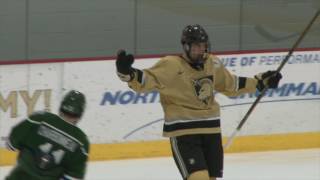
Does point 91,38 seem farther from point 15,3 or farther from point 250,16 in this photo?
point 250,16

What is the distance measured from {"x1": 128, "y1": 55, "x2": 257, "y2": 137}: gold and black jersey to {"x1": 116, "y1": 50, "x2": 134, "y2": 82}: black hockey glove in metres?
0.05

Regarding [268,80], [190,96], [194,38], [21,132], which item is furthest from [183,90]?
[21,132]

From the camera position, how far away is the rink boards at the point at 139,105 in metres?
6.71

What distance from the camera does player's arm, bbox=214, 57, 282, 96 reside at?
4.52 metres

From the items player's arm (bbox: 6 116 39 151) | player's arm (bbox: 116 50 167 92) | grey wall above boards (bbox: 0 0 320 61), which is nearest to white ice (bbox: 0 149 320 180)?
grey wall above boards (bbox: 0 0 320 61)

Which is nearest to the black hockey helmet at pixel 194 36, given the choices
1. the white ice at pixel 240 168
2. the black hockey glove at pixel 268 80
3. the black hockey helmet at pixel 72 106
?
the black hockey glove at pixel 268 80

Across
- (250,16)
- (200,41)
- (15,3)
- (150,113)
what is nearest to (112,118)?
(150,113)

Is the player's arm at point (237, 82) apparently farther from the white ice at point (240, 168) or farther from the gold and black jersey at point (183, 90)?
the white ice at point (240, 168)

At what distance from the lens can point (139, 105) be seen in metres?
7.13

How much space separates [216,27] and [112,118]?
152 centimetres

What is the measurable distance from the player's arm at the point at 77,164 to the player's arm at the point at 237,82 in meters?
1.47

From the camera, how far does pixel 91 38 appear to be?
7480 mm

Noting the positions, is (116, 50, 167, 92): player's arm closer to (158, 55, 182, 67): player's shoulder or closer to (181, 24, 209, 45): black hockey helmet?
(158, 55, 182, 67): player's shoulder

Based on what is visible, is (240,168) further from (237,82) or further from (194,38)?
(194,38)
